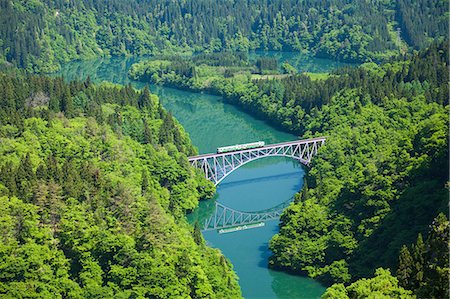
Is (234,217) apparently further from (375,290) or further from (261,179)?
(375,290)

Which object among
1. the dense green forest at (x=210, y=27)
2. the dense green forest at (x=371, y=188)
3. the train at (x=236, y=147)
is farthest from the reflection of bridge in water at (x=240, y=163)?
the dense green forest at (x=210, y=27)

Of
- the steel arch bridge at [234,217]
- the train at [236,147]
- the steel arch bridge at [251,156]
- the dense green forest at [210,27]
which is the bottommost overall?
the dense green forest at [210,27]

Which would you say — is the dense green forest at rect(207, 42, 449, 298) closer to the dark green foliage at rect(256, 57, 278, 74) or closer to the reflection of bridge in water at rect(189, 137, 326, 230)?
the reflection of bridge in water at rect(189, 137, 326, 230)

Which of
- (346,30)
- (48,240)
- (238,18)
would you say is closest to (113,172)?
(48,240)

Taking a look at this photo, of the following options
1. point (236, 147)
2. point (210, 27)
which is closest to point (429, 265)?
point (236, 147)

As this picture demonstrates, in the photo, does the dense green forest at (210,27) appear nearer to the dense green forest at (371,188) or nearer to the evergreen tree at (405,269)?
the dense green forest at (371,188)
